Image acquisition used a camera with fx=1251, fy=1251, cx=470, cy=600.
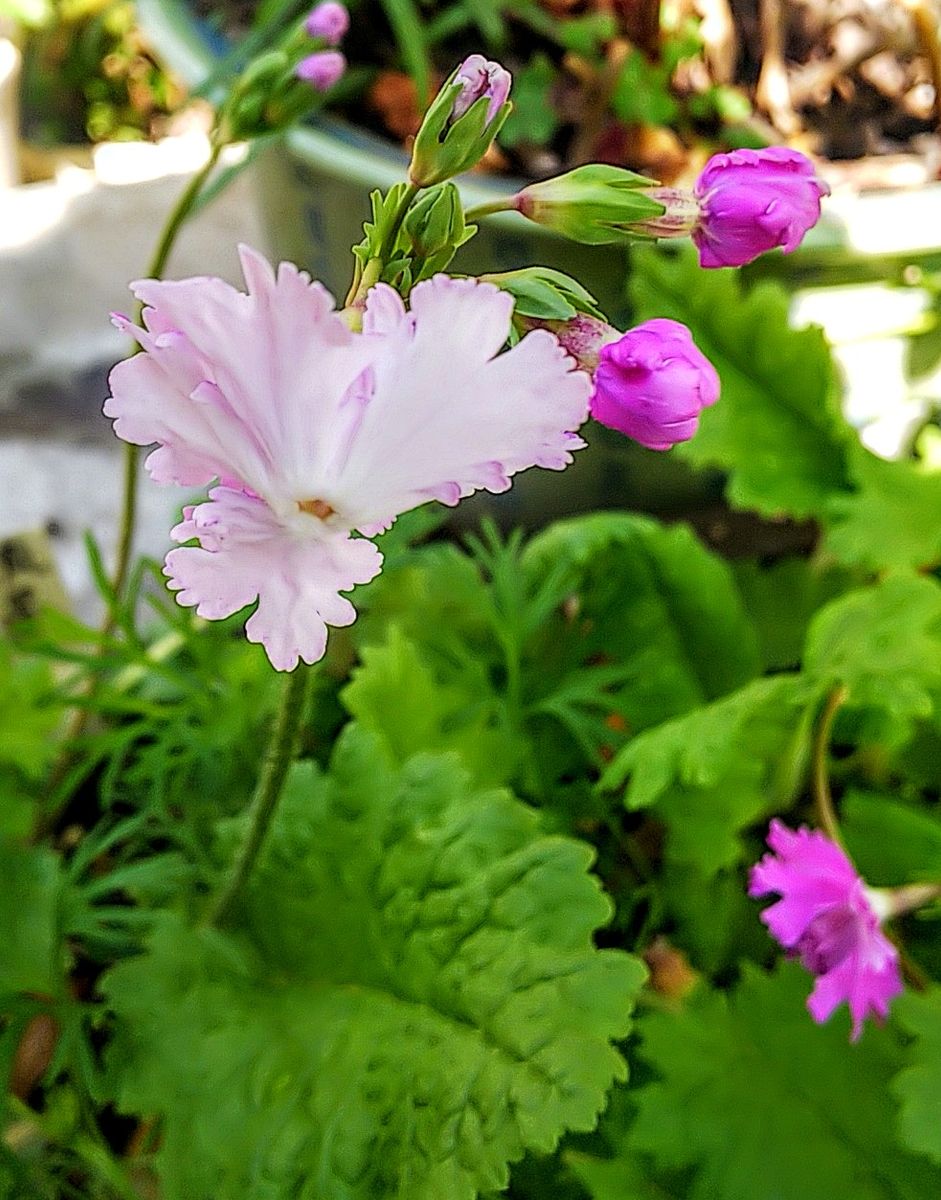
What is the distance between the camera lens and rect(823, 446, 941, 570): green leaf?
1.97ft

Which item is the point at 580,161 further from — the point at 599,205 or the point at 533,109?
the point at 599,205

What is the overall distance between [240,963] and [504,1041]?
130 millimetres

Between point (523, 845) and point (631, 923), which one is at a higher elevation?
point (523, 845)

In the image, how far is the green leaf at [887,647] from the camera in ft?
1.64

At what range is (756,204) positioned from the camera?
279 millimetres

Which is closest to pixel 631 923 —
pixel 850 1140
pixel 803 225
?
pixel 850 1140

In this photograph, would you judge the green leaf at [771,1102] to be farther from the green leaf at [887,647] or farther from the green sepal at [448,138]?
the green sepal at [448,138]

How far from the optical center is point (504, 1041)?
0.37m

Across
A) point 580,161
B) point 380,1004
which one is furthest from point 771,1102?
point 580,161

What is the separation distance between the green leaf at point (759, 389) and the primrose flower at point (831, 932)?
23cm

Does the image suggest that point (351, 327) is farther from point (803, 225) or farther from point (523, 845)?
point (523, 845)

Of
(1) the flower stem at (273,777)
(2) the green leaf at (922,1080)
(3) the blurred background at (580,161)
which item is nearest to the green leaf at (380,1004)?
(1) the flower stem at (273,777)

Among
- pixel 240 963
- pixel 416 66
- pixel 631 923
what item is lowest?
pixel 631 923

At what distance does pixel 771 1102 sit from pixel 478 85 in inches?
15.5
